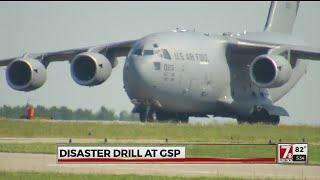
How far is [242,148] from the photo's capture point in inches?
1655

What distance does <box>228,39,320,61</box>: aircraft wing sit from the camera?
218 ft

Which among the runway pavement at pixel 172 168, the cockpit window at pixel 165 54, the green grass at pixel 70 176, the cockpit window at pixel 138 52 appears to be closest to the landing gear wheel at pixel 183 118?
the cockpit window at pixel 165 54

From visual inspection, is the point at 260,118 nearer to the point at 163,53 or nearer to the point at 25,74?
the point at 163,53

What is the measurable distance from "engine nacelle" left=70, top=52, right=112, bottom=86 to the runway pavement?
100 feet

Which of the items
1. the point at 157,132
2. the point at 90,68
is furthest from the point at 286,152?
the point at 90,68

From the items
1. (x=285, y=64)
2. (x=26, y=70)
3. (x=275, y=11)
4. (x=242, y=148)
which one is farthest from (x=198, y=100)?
(x=242, y=148)

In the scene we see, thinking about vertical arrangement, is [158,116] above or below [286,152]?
above

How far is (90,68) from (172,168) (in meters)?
34.4

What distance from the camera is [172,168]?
3203 centimetres

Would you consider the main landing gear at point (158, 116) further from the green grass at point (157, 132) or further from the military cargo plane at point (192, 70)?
the green grass at point (157, 132)

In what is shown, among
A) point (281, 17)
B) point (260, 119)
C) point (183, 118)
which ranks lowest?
point (260, 119)

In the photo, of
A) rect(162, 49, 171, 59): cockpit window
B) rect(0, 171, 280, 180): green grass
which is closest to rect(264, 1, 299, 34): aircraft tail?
rect(162, 49, 171, 59): cockpit window

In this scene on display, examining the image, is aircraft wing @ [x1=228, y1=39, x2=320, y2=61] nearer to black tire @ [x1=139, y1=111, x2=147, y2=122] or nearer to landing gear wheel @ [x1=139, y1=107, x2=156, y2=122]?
landing gear wheel @ [x1=139, y1=107, x2=156, y2=122]

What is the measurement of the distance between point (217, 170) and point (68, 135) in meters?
19.7
